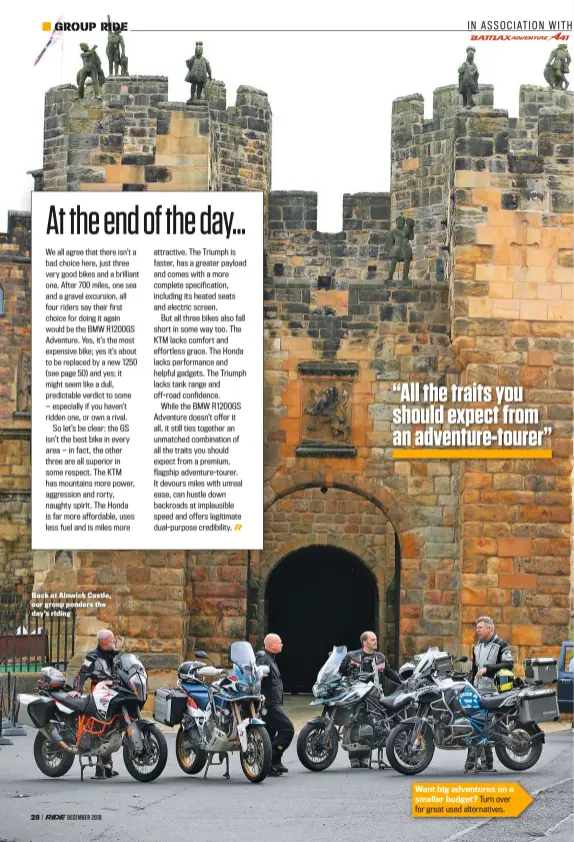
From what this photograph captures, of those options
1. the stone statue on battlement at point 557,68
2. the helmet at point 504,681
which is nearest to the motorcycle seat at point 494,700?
the helmet at point 504,681

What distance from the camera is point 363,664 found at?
56.6 feet

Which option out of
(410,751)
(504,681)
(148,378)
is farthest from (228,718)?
(148,378)

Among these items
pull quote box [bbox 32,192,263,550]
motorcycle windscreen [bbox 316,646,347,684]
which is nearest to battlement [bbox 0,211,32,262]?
pull quote box [bbox 32,192,263,550]

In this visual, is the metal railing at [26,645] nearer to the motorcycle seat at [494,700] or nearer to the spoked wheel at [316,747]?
the spoked wheel at [316,747]

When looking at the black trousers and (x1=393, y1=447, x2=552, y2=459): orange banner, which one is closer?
the black trousers

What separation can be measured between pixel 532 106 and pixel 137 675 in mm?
12161

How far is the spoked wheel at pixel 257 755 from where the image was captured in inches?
609

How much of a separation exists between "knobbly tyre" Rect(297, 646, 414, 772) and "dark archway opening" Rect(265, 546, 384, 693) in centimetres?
1433

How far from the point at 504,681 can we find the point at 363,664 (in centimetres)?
151

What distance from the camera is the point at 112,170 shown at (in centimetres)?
2331

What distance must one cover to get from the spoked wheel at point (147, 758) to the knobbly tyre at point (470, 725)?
1947 millimetres

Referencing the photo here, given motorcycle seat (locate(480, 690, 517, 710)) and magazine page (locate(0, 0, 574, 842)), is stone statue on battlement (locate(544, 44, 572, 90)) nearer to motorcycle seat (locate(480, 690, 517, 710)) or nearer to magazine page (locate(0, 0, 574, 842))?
magazine page (locate(0, 0, 574, 842))

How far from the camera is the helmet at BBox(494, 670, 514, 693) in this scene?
16.3 m

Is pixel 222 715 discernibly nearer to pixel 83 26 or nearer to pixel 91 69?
pixel 83 26
